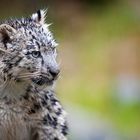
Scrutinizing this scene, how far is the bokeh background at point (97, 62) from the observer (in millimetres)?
21016

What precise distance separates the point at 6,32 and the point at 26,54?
377 mm

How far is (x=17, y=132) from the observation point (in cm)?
1455

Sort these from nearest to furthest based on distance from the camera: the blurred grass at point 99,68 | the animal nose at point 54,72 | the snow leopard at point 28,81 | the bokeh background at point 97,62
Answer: the animal nose at point 54,72, the snow leopard at point 28,81, the bokeh background at point 97,62, the blurred grass at point 99,68

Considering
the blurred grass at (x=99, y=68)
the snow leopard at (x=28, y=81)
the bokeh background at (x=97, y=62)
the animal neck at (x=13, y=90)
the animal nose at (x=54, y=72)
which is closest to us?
the animal nose at (x=54, y=72)

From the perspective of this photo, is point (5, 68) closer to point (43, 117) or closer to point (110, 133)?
point (43, 117)

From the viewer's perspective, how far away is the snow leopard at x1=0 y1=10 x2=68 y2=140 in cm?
1394

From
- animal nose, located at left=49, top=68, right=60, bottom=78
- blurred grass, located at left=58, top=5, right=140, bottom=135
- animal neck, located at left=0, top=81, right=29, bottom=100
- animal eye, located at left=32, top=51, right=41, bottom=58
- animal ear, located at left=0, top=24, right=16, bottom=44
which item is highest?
blurred grass, located at left=58, top=5, right=140, bottom=135

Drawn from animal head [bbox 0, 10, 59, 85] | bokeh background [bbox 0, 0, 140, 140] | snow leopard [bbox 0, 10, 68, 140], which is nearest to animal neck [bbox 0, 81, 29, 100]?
snow leopard [bbox 0, 10, 68, 140]

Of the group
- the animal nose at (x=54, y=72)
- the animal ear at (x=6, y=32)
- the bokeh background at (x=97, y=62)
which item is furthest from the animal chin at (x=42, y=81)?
the bokeh background at (x=97, y=62)

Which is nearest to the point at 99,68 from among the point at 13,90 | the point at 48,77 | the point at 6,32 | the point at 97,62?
the point at 97,62

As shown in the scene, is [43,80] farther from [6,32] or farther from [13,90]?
[6,32]

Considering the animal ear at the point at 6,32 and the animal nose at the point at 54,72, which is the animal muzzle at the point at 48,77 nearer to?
the animal nose at the point at 54,72

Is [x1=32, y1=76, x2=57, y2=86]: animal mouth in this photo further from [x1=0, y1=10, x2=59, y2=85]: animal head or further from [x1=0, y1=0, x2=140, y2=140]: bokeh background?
[x1=0, y1=0, x2=140, y2=140]: bokeh background

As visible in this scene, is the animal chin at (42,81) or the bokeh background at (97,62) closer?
the animal chin at (42,81)
